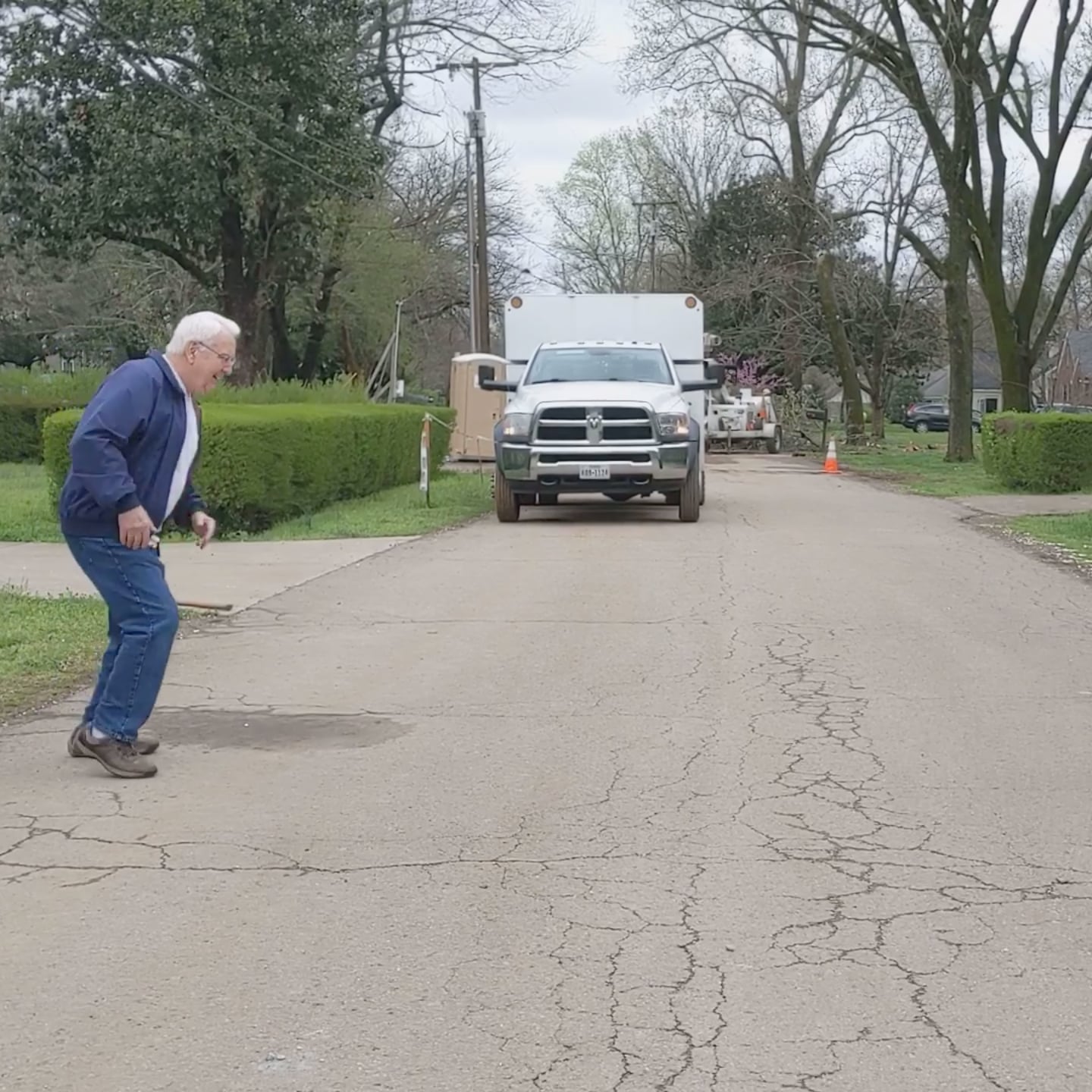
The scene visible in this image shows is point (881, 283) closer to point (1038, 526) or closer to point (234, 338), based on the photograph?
point (1038, 526)

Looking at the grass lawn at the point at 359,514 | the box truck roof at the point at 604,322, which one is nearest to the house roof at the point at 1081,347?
the box truck roof at the point at 604,322

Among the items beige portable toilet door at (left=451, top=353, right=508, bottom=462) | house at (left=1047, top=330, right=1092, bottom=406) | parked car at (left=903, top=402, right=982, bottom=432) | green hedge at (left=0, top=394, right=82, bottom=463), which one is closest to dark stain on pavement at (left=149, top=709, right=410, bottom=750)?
beige portable toilet door at (left=451, top=353, right=508, bottom=462)

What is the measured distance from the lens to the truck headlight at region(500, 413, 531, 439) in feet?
57.6

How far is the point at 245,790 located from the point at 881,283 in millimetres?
48790

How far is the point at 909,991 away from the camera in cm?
445

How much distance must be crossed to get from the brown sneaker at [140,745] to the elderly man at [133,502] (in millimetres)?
54

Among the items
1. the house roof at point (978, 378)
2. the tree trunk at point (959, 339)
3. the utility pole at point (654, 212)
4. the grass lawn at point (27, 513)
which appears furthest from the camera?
the house roof at point (978, 378)

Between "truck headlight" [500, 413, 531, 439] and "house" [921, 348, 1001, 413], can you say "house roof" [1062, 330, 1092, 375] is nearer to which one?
"house" [921, 348, 1001, 413]

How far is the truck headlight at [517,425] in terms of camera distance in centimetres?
1755

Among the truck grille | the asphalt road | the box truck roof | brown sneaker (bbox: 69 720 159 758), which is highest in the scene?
the box truck roof

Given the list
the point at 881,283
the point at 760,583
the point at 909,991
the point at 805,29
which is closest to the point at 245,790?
the point at 909,991

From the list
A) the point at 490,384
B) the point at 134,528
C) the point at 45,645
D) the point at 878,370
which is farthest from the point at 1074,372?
the point at 134,528

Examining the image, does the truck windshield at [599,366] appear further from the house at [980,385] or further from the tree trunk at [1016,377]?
the house at [980,385]

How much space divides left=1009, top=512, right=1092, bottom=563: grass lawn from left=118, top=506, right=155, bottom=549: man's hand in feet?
34.4
